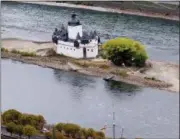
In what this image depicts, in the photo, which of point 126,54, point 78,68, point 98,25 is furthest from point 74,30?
point 98,25

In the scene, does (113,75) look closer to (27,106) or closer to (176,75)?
(176,75)

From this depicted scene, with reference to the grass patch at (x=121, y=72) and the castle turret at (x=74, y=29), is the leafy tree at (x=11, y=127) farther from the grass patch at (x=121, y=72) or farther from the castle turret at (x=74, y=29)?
the castle turret at (x=74, y=29)

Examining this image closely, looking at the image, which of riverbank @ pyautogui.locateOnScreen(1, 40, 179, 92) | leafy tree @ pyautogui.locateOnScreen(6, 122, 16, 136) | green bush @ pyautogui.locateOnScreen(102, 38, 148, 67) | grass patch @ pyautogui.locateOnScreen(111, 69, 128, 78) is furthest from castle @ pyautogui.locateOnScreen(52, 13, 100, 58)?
leafy tree @ pyautogui.locateOnScreen(6, 122, 16, 136)

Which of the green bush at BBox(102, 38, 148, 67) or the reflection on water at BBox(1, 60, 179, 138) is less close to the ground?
the green bush at BBox(102, 38, 148, 67)

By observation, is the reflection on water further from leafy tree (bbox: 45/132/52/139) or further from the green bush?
leafy tree (bbox: 45/132/52/139)

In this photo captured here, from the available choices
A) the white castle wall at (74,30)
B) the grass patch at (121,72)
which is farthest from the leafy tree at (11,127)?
the white castle wall at (74,30)

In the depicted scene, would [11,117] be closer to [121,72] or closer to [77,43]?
[121,72]
